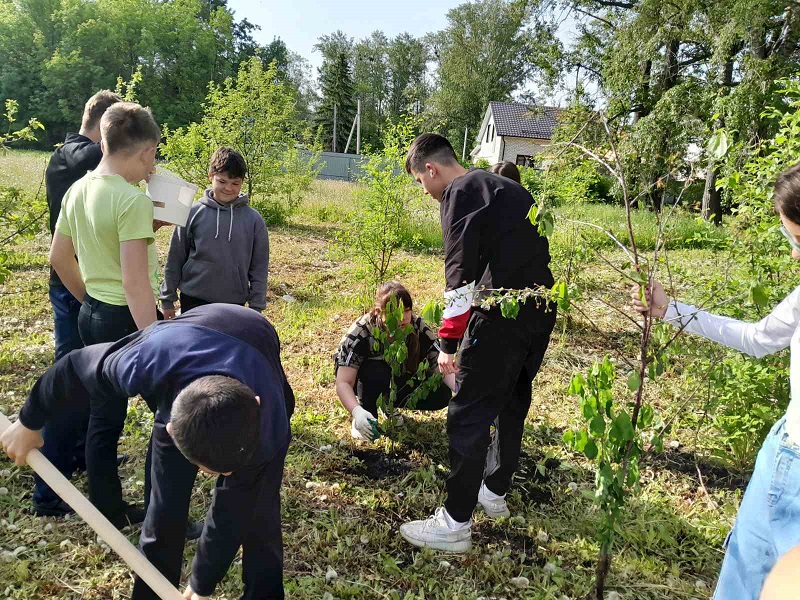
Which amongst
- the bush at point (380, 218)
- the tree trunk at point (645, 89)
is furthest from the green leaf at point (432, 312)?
the tree trunk at point (645, 89)

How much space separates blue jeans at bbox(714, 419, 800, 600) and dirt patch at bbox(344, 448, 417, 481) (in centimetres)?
184

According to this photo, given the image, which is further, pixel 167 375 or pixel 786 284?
pixel 786 284

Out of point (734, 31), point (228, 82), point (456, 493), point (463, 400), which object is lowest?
point (456, 493)

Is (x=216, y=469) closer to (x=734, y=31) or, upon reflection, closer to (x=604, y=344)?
(x=604, y=344)

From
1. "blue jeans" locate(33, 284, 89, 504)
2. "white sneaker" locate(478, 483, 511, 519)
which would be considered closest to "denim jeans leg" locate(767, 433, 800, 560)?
"white sneaker" locate(478, 483, 511, 519)

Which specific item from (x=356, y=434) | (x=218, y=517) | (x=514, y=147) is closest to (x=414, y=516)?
(x=356, y=434)

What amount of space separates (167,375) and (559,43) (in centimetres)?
2053

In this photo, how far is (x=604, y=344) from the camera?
5.21 m

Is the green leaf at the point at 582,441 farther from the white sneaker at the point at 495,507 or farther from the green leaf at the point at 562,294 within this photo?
the white sneaker at the point at 495,507

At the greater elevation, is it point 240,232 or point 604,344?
point 240,232

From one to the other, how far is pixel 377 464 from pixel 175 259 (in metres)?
1.74

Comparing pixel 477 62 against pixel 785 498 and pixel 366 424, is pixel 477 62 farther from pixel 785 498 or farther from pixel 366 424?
pixel 785 498

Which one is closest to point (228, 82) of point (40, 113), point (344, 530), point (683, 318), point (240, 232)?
point (240, 232)

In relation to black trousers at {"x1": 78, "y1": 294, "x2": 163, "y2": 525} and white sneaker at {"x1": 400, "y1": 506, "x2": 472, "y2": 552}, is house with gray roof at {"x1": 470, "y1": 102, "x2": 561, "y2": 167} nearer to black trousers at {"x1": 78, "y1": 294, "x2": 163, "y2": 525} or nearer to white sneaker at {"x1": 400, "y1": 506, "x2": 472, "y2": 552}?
white sneaker at {"x1": 400, "y1": 506, "x2": 472, "y2": 552}
